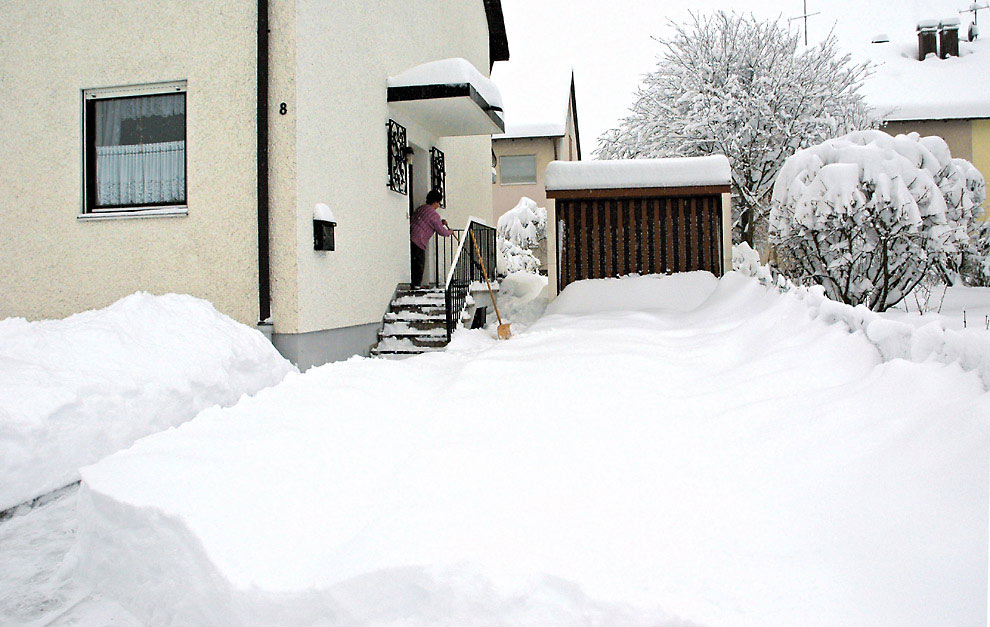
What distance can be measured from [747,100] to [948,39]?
15.0m

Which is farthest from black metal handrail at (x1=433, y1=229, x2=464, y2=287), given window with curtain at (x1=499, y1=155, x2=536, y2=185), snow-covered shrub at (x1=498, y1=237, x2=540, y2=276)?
window with curtain at (x1=499, y1=155, x2=536, y2=185)

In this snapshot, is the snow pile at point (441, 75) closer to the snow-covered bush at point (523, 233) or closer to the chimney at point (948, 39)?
the snow-covered bush at point (523, 233)

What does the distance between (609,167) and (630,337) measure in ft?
14.6

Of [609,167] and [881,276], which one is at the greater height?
[609,167]

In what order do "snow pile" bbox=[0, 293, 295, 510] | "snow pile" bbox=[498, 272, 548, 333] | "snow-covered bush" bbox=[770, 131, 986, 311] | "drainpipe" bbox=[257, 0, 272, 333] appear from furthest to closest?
"snow pile" bbox=[498, 272, 548, 333] → "snow-covered bush" bbox=[770, 131, 986, 311] → "drainpipe" bbox=[257, 0, 272, 333] → "snow pile" bbox=[0, 293, 295, 510]

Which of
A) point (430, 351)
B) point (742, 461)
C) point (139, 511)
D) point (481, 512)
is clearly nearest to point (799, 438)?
point (742, 461)

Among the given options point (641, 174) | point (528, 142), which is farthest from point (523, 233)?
point (641, 174)

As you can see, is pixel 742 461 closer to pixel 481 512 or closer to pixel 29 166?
pixel 481 512

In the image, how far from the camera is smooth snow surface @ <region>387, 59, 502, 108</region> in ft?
27.0

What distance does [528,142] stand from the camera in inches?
859

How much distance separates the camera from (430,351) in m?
7.43

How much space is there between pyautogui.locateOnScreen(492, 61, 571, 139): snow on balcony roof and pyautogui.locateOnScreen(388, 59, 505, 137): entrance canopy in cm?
1156

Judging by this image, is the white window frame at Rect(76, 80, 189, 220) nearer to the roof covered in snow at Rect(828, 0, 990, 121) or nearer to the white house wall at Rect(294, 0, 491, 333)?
the white house wall at Rect(294, 0, 491, 333)

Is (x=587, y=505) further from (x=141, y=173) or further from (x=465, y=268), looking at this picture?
(x=465, y=268)
